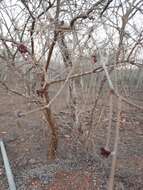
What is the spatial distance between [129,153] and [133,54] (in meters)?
1.50

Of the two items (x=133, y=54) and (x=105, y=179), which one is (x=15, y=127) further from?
(x=133, y=54)

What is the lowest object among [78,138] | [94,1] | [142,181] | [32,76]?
[142,181]

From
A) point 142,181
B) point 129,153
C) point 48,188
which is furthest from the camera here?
point 129,153

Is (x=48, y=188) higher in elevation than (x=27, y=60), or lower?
lower

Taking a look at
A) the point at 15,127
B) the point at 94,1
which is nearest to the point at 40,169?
the point at 94,1

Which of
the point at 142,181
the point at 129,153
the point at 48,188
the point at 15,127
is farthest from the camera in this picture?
the point at 15,127

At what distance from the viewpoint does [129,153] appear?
3.70 meters

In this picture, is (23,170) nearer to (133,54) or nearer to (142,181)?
(142,181)

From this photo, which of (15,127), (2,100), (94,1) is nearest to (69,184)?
(94,1)

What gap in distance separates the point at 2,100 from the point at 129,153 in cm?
396

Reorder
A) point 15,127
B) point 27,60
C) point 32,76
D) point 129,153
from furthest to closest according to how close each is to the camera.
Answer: point 15,127
point 129,153
point 32,76
point 27,60

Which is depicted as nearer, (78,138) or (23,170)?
(23,170)

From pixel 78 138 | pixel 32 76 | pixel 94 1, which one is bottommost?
pixel 78 138

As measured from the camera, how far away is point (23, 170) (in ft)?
10.2
